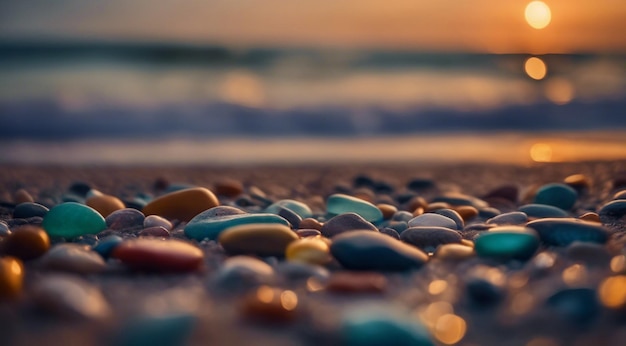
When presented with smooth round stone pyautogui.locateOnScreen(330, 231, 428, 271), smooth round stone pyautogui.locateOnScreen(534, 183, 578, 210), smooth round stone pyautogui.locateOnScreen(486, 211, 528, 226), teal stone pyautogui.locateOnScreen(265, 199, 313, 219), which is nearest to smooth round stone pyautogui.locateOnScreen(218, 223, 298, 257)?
smooth round stone pyautogui.locateOnScreen(330, 231, 428, 271)

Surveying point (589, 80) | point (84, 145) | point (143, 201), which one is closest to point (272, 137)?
point (84, 145)

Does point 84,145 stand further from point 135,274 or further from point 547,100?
point 547,100

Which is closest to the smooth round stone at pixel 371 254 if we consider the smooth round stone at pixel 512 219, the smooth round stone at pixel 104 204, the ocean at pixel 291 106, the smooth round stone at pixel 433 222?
the smooth round stone at pixel 433 222

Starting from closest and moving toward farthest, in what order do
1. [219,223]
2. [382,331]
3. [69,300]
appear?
[382,331] → [69,300] → [219,223]

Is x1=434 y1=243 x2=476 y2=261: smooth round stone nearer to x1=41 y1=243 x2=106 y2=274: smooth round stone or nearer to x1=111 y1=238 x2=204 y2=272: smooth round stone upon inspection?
x1=111 y1=238 x2=204 y2=272: smooth round stone

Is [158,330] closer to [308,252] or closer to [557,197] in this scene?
[308,252]

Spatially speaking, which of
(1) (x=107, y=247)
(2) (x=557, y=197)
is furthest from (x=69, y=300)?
(2) (x=557, y=197)
